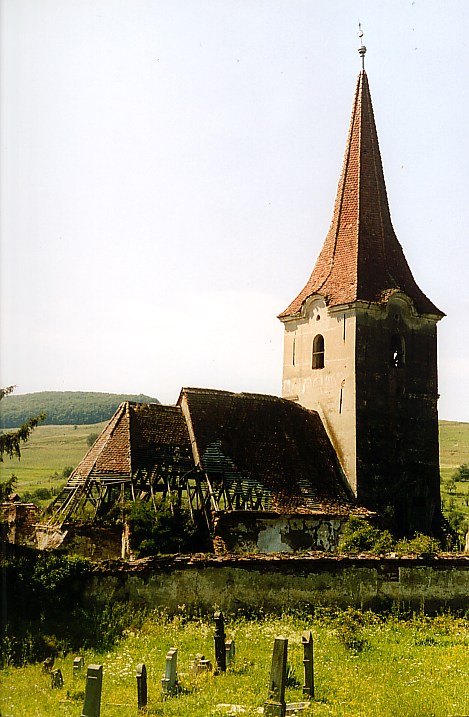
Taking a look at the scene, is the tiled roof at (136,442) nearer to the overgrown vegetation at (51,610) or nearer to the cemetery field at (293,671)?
the overgrown vegetation at (51,610)

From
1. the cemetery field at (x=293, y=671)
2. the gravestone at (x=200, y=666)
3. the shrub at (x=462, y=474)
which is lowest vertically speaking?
the cemetery field at (x=293, y=671)

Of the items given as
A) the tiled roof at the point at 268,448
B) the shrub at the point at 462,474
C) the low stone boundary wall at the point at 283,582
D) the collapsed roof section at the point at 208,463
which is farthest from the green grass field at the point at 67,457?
the low stone boundary wall at the point at 283,582

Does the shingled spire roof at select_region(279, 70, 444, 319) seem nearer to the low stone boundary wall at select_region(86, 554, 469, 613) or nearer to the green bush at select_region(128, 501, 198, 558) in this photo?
the green bush at select_region(128, 501, 198, 558)

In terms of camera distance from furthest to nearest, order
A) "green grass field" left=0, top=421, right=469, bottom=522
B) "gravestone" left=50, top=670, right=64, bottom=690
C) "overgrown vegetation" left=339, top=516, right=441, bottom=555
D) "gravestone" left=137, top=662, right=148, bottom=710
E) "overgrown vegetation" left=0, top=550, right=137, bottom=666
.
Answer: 1. "green grass field" left=0, top=421, right=469, bottom=522
2. "overgrown vegetation" left=339, top=516, right=441, bottom=555
3. "overgrown vegetation" left=0, top=550, right=137, bottom=666
4. "gravestone" left=50, top=670, right=64, bottom=690
5. "gravestone" left=137, top=662, right=148, bottom=710

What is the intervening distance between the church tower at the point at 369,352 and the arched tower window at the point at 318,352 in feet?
0.13

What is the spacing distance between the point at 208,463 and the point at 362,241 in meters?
11.5

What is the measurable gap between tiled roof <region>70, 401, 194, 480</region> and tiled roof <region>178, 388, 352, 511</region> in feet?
2.03

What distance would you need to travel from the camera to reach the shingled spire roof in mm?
28297

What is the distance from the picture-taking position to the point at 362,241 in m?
29.0

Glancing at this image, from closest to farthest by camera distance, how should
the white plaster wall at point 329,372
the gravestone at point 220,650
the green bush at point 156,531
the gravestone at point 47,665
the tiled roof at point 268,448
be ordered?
1. the gravestone at point 47,665
2. the gravestone at point 220,650
3. the green bush at point 156,531
4. the tiled roof at point 268,448
5. the white plaster wall at point 329,372

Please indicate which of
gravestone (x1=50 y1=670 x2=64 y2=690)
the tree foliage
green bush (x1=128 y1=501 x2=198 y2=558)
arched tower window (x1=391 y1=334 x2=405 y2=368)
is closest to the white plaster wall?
arched tower window (x1=391 y1=334 x2=405 y2=368)

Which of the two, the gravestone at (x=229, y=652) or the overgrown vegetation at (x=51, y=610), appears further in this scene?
the overgrown vegetation at (x=51, y=610)

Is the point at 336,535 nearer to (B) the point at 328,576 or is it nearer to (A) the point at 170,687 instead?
(B) the point at 328,576

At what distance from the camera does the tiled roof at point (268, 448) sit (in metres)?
23.2
